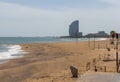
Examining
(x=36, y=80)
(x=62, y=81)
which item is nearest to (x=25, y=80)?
(x=36, y=80)

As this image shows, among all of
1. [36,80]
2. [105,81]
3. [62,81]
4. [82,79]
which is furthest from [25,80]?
[105,81]

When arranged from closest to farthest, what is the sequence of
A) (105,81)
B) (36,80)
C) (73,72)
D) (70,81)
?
(105,81) → (70,81) → (73,72) → (36,80)

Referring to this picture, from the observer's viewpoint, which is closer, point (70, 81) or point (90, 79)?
point (90, 79)

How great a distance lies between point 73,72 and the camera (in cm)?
1714

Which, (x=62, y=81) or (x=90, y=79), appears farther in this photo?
(x=62, y=81)

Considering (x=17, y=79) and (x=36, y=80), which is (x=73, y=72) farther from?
(x=17, y=79)

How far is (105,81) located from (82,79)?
3.97 ft

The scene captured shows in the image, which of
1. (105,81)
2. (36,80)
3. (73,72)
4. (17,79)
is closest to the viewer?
(105,81)

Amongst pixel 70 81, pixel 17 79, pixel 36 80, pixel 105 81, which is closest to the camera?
pixel 105 81

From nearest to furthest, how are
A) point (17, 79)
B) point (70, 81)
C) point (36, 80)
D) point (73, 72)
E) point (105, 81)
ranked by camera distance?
1. point (105, 81)
2. point (70, 81)
3. point (73, 72)
4. point (36, 80)
5. point (17, 79)

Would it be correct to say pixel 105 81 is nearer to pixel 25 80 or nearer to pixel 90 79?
pixel 90 79

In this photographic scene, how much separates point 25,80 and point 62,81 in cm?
328

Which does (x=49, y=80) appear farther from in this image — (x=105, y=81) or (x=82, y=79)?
(x=105, y=81)

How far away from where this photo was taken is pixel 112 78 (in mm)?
14727
